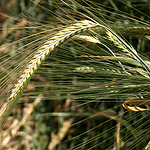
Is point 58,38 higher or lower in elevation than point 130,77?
higher

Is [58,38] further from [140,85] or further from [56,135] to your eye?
[56,135]

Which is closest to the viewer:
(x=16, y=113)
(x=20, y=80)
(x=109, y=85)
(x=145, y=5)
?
(x=20, y=80)

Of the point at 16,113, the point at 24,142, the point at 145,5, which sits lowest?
the point at 24,142

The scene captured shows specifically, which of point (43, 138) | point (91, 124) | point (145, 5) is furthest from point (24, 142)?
point (145, 5)

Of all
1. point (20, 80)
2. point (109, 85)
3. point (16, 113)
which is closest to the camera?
point (20, 80)

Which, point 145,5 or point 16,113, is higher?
point 145,5

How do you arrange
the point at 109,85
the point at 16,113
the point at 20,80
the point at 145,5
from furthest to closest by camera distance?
the point at 16,113
the point at 145,5
the point at 109,85
the point at 20,80

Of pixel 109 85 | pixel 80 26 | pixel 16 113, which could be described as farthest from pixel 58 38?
pixel 16 113

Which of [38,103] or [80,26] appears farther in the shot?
[38,103]

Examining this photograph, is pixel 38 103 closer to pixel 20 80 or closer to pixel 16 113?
pixel 16 113
